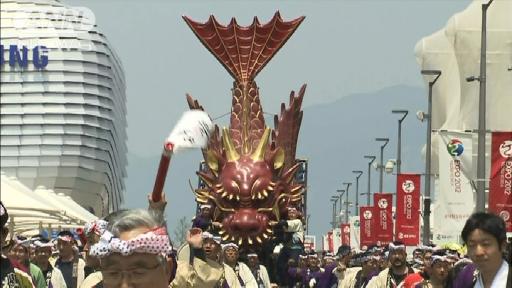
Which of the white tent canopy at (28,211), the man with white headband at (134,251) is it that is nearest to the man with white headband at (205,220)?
the white tent canopy at (28,211)

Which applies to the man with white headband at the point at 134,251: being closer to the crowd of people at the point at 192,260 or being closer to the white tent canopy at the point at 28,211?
the crowd of people at the point at 192,260

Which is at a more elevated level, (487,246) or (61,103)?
(61,103)

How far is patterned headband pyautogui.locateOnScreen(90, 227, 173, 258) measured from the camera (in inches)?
249

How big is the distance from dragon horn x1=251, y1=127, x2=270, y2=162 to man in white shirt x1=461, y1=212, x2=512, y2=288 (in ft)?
68.1

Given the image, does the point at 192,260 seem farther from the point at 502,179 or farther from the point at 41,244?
the point at 502,179

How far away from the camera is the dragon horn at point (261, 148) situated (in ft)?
105

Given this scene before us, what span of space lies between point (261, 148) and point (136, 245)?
84.7 ft

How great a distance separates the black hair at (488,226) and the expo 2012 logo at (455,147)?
27.8m

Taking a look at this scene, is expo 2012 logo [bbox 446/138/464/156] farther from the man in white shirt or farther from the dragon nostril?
the man in white shirt

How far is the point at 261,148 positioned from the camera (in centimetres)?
3216

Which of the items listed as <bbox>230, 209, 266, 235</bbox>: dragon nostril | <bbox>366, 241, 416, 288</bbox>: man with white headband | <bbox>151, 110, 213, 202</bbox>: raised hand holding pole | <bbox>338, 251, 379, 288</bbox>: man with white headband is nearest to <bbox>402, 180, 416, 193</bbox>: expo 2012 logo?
<bbox>230, 209, 266, 235</bbox>: dragon nostril

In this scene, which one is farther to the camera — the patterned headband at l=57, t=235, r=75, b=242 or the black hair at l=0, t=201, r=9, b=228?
the patterned headband at l=57, t=235, r=75, b=242

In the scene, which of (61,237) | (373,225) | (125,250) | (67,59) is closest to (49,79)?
(67,59)

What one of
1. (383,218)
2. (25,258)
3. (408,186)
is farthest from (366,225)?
(25,258)
